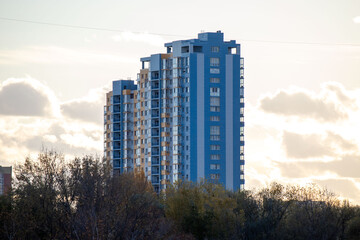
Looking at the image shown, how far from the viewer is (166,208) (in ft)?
280

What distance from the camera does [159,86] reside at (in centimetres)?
15175

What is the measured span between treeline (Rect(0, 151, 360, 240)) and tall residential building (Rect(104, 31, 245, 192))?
43.3 metres

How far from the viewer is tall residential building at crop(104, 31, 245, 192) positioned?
464 feet

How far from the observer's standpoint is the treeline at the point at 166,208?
200ft

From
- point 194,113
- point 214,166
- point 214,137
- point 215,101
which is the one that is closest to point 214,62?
point 215,101

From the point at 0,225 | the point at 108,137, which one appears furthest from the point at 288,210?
the point at 108,137

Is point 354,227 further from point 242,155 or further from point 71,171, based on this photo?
point 242,155

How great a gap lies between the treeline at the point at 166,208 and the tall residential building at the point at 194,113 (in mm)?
43319

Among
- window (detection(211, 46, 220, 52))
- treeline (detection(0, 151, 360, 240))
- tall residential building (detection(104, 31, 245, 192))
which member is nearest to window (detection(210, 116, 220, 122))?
tall residential building (detection(104, 31, 245, 192))

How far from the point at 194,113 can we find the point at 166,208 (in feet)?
194

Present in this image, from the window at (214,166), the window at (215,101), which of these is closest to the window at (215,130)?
the window at (215,101)

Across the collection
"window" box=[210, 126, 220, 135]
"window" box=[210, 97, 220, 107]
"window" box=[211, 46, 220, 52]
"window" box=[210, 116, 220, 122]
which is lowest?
"window" box=[210, 126, 220, 135]

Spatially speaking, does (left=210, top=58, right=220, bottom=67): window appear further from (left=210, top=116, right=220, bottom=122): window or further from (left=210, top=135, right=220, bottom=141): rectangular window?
(left=210, top=135, right=220, bottom=141): rectangular window

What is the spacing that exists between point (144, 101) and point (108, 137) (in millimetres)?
19316
